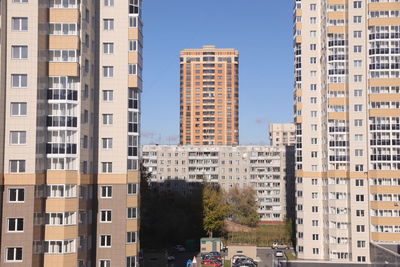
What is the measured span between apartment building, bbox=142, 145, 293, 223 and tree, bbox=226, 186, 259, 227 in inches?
387

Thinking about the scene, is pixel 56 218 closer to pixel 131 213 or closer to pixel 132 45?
pixel 131 213

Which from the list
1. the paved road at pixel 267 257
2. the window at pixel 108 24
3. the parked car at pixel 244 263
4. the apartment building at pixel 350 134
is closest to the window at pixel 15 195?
the window at pixel 108 24

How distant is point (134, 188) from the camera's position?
47031 mm

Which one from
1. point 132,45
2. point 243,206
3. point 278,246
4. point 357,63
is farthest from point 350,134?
point 243,206

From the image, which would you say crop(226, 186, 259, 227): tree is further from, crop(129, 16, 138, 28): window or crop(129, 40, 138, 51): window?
crop(129, 16, 138, 28): window

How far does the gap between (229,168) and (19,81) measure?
9553cm

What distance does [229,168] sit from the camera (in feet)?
433

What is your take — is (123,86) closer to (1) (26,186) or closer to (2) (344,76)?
(1) (26,186)

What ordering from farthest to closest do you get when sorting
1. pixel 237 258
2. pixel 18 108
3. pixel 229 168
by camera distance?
pixel 229 168 → pixel 237 258 → pixel 18 108

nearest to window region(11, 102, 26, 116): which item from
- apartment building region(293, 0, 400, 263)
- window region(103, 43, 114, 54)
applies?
window region(103, 43, 114, 54)

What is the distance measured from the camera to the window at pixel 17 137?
129 ft

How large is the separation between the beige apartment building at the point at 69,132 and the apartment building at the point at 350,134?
32510 millimetres

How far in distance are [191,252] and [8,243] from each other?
5145 centimetres

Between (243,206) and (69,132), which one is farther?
(243,206)
